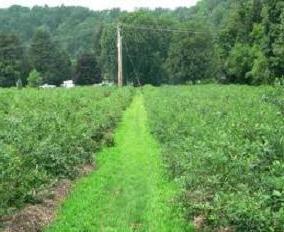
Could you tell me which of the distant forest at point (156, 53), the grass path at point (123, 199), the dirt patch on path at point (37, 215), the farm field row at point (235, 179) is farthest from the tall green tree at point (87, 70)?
the dirt patch on path at point (37, 215)

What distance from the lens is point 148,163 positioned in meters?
17.5

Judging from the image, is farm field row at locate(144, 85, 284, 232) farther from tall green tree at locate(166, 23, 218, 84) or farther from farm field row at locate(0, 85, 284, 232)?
tall green tree at locate(166, 23, 218, 84)

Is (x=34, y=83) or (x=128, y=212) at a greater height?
(x=128, y=212)

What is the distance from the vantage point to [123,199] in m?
13.1

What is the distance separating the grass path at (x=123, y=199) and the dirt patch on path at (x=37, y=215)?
0.19 meters

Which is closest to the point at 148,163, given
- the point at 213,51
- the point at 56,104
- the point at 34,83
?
the point at 56,104

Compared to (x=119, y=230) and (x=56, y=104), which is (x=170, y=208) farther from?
(x=56, y=104)

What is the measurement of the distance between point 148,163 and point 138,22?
87.5 m

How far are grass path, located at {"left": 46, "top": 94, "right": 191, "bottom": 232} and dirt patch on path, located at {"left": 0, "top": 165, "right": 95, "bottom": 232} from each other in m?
0.19

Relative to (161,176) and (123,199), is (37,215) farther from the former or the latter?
(161,176)

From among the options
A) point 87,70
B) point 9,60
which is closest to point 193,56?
point 87,70

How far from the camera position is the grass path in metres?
11.1

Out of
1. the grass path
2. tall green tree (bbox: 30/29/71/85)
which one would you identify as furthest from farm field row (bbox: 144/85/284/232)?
tall green tree (bbox: 30/29/71/85)

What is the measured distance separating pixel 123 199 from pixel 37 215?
247 cm
